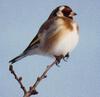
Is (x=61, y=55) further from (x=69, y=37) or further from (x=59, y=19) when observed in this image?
(x=59, y=19)

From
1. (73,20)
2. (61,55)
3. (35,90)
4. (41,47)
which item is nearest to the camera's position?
(35,90)

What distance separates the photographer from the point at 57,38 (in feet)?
13.8

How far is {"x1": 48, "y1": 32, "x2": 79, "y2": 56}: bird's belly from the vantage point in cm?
393

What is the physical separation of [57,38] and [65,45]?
0.25 metres

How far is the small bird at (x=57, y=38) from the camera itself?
397cm

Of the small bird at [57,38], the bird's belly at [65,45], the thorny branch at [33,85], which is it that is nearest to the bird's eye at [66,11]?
the small bird at [57,38]

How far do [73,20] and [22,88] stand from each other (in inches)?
97.7

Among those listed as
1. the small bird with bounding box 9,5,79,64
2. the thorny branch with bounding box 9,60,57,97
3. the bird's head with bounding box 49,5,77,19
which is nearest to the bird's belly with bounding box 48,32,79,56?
the small bird with bounding box 9,5,79,64

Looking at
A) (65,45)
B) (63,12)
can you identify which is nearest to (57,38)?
(65,45)

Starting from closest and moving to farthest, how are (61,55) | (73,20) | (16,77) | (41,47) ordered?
(16,77), (61,55), (41,47), (73,20)

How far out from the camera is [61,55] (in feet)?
12.6

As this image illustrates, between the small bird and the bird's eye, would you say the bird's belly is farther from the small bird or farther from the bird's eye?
the bird's eye

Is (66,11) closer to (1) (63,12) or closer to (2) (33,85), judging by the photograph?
(1) (63,12)

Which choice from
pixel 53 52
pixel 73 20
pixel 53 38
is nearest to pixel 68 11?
pixel 73 20
